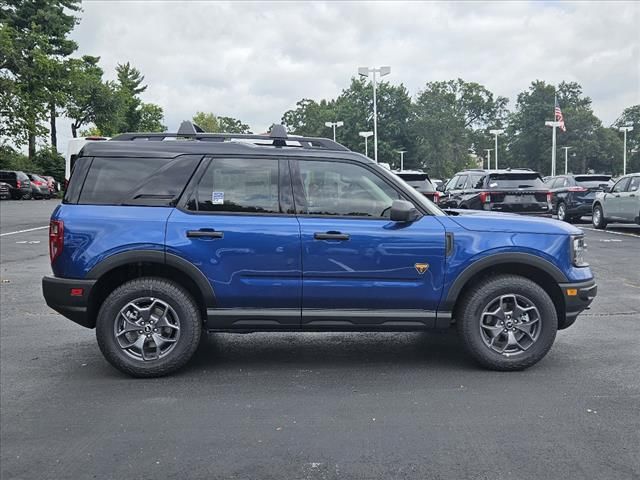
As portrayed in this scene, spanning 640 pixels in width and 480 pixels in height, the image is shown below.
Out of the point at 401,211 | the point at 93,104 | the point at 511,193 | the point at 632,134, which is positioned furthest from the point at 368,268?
the point at 632,134

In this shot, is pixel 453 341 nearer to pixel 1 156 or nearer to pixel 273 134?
pixel 273 134

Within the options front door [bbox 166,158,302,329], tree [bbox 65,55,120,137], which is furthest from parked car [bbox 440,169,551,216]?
tree [bbox 65,55,120,137]

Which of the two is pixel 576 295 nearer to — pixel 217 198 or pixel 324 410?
pixel 324 410

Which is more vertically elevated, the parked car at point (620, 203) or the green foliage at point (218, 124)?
the green foliage at point (218, 124)

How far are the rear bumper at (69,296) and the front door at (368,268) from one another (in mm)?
1718

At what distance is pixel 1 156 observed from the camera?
44.2 m

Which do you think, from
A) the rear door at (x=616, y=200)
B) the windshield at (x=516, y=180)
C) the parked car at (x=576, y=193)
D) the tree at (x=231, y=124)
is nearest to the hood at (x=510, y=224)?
the windshield at (x=516, y=180)

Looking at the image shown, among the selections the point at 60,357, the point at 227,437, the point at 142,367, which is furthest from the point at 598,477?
the point at 60,357

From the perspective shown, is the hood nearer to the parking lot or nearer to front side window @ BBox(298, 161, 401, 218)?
front side window @ BBox(298, 161, 401, 218)

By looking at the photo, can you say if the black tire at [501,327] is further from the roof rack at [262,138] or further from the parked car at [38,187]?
the parked car at [38,187]

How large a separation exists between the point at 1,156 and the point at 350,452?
46452 mm

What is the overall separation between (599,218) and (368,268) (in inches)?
626

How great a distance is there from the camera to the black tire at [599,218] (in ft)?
61.7

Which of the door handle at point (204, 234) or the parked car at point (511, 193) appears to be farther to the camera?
the parked car at point (511, 193)
